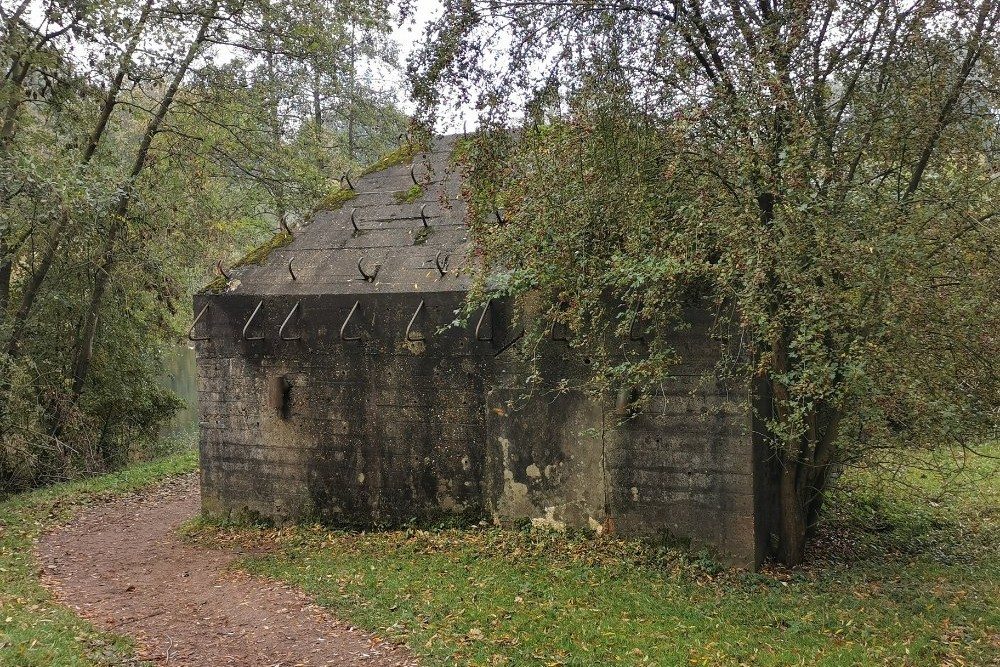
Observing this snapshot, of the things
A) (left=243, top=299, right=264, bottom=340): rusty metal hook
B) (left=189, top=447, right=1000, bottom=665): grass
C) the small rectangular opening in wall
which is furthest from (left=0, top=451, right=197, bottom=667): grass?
(left=243, top=299, right=264, bottom=340): rusty metal hook

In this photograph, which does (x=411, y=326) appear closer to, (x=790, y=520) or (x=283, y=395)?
(x=283, y=395)

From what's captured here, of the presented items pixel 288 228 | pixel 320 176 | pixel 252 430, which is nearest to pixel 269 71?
pixel 320 176

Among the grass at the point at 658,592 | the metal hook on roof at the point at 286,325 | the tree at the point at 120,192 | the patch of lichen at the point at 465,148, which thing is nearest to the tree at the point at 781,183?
the patch of lichen at the point at 465,148

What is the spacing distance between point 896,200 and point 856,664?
333 cm

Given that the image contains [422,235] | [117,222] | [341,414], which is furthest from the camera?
[117,222]

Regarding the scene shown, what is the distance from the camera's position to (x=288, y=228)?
1056 cm

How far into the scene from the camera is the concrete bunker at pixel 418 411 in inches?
289

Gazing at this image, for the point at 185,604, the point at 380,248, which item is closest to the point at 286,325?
the point at 380,248

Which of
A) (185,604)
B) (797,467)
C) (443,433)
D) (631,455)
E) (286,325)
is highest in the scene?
(286,325)

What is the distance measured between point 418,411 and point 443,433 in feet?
1.23

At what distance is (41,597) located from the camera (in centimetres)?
719

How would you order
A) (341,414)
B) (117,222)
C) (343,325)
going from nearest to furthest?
(343,325) < (341,414) < (117,222)

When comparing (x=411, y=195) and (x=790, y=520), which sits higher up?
(x=411, y=195)

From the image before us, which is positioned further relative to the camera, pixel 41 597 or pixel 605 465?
pixel 605 465
